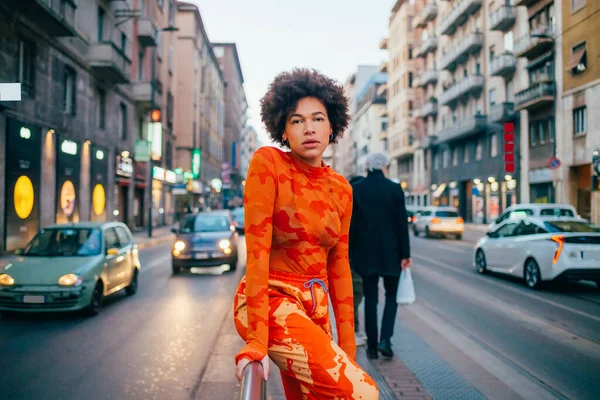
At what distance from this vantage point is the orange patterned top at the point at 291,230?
2029mm

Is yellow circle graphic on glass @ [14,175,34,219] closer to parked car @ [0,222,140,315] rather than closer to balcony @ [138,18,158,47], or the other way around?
parked car @ [0,222,140,315]

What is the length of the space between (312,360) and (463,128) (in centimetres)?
4100

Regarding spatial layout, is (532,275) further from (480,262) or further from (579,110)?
(579,110)

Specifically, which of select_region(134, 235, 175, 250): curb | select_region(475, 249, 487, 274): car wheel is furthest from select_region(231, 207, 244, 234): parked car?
select_region(475, 249, 487, 274): car wheel

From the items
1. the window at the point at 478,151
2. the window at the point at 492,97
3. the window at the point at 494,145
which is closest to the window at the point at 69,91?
the window at the point at 494,145

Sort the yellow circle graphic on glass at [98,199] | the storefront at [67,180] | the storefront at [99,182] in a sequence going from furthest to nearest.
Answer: the yellow circle graphic on glass at [98,199] → the storefront at [99,182] → the storefront at [67,180]

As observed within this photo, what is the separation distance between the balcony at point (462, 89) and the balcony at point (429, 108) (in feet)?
10.5

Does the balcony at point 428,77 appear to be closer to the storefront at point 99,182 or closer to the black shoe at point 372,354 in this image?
the storefront at point 99,182

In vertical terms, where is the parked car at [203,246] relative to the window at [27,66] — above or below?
below

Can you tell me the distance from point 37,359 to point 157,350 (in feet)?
3.99

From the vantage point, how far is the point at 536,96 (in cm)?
2933

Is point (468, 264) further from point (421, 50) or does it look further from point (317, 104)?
point (421, 50)

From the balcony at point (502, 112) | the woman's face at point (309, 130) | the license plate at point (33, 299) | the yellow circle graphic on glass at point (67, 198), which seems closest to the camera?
the woman's face at point (309, 130)

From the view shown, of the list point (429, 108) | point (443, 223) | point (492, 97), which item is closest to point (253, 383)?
point (443, 223)
